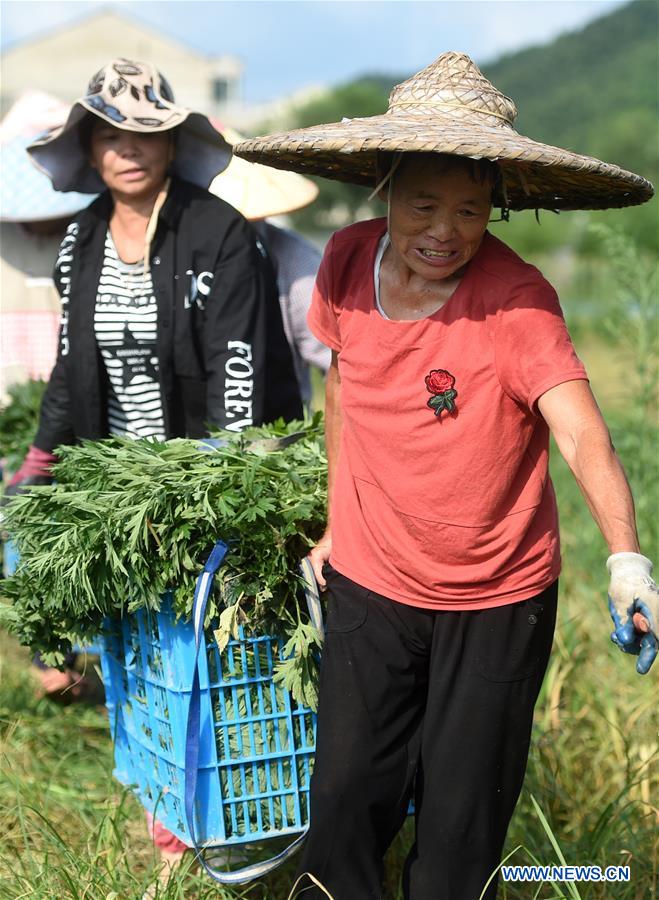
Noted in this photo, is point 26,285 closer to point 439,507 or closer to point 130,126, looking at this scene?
point 130,126

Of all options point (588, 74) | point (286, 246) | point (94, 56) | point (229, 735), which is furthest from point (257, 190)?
point (588, 74)

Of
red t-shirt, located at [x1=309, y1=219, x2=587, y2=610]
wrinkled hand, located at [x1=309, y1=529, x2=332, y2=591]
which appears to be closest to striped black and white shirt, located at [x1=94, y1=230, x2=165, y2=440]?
wrinkled hand, located at [x1=309, y1=529, x2=332, y2=591]

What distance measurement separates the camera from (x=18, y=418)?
4012mm

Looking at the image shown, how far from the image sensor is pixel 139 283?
3244 mm

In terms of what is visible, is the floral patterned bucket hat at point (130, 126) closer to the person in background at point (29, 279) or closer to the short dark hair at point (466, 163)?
the person in background at point (29, 279)

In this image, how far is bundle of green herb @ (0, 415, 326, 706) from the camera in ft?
8.09

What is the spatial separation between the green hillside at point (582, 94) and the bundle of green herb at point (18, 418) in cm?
5726

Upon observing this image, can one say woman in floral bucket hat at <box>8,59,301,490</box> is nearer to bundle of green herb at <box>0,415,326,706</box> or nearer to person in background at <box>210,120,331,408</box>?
bundle of green herb at <box>0,415,326,706</box>

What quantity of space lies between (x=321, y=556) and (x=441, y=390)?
52 cm

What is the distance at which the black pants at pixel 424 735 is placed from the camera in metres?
2.34

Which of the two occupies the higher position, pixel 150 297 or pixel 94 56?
pixel 94 56

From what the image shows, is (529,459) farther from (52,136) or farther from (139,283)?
(52,136)

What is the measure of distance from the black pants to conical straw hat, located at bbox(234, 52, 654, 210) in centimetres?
88

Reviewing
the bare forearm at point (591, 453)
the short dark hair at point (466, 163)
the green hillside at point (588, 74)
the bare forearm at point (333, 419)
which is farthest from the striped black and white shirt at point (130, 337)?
the green hillside at point (588, 74)
